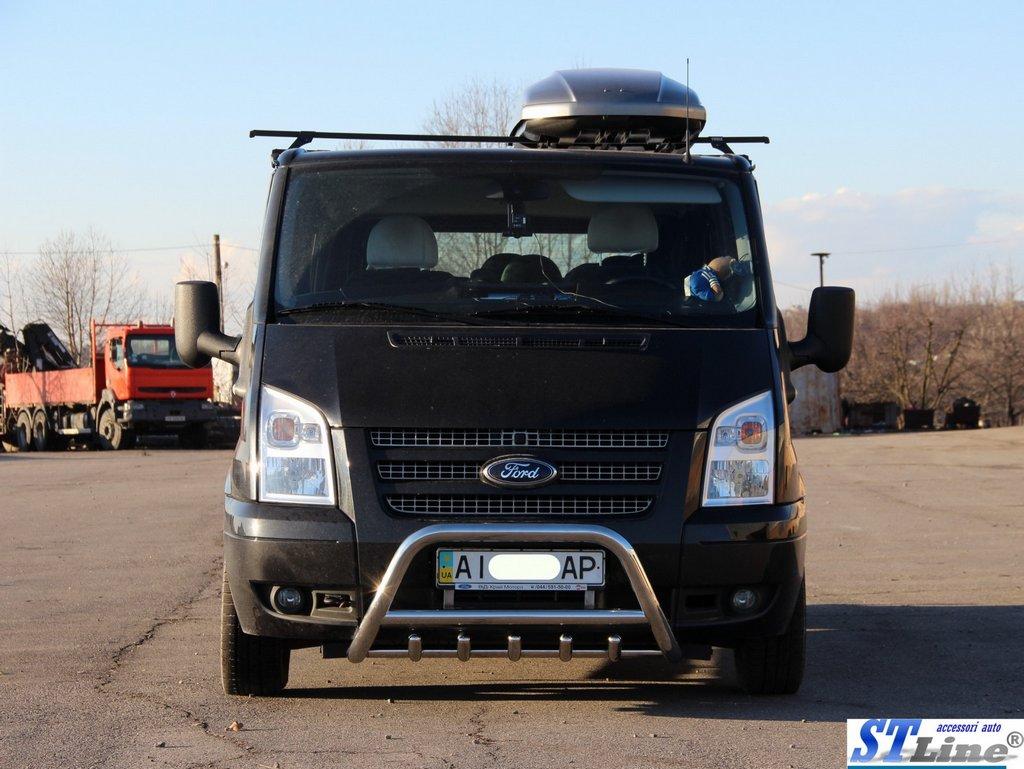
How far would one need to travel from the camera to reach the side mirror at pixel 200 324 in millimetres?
5992

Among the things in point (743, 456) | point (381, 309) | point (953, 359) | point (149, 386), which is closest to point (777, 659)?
point (743, 456)

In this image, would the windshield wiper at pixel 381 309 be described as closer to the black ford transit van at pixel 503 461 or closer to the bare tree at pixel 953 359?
the black ford transit van at pixel 503 461

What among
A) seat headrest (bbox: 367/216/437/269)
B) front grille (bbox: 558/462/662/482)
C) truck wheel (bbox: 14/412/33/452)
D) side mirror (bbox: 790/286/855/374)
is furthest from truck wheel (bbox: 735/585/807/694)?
truck wheel (bbox: 14/412/33/452)

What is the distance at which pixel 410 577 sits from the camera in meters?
5.04

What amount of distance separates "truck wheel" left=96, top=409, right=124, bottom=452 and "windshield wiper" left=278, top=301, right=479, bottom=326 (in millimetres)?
29512

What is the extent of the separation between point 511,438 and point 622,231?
1.33 metres

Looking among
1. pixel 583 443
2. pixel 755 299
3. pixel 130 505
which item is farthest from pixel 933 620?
pixel 130 505

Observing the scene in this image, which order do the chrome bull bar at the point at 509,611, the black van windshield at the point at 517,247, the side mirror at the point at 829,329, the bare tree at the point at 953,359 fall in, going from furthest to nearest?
Answer: 1. the bare tree at the point at 953,359
2. the side mirror at the point at 829,329
3. the black van windshield at the point at 517,247
4. the chrome bull bar at the point at 509,611

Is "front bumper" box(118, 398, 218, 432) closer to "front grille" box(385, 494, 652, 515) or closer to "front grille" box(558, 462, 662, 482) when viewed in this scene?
"front grille" box(385, 494, 652, 515)

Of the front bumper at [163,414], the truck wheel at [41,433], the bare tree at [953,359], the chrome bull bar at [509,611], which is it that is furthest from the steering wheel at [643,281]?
the bare tree at [953,359]

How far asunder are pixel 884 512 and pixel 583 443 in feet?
34.1

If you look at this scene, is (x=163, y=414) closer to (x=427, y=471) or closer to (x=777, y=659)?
(x=777, y=659)

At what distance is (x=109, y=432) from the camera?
114 ft

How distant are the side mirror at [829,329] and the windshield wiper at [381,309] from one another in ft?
4.82
